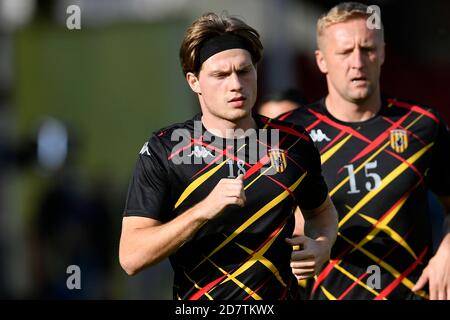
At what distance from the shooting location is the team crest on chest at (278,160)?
20.0 feet

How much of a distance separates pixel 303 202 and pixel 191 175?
2.27ft

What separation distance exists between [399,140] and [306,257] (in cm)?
168

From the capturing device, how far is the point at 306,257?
5875 mm

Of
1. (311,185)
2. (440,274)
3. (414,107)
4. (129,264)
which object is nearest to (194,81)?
(311,185)

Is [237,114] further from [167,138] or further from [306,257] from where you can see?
[306,257]

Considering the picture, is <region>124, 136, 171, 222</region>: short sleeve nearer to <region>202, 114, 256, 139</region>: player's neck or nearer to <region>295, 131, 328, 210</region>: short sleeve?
<region>202, 114, 256, 139</region>: player's neck

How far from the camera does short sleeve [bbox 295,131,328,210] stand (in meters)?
6.18

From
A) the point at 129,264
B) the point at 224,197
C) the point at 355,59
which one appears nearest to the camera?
the point at 224,197

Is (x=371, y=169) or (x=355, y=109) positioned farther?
(x=355, y=109)

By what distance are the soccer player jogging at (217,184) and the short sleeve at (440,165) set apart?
1.41 meters

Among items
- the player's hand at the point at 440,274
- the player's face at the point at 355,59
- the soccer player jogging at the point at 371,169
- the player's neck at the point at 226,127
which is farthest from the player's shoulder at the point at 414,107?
the player's neck at the point at 226,127

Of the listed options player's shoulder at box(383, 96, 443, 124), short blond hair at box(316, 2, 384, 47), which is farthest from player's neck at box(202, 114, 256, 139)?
player's shoulder at box(383, 96, 443, 124)

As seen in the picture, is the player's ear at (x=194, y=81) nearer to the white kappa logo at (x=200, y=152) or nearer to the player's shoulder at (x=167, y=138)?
the player's shoulder at (x=167, y=138)

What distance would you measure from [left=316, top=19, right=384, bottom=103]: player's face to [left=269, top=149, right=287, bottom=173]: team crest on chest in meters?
1.29
